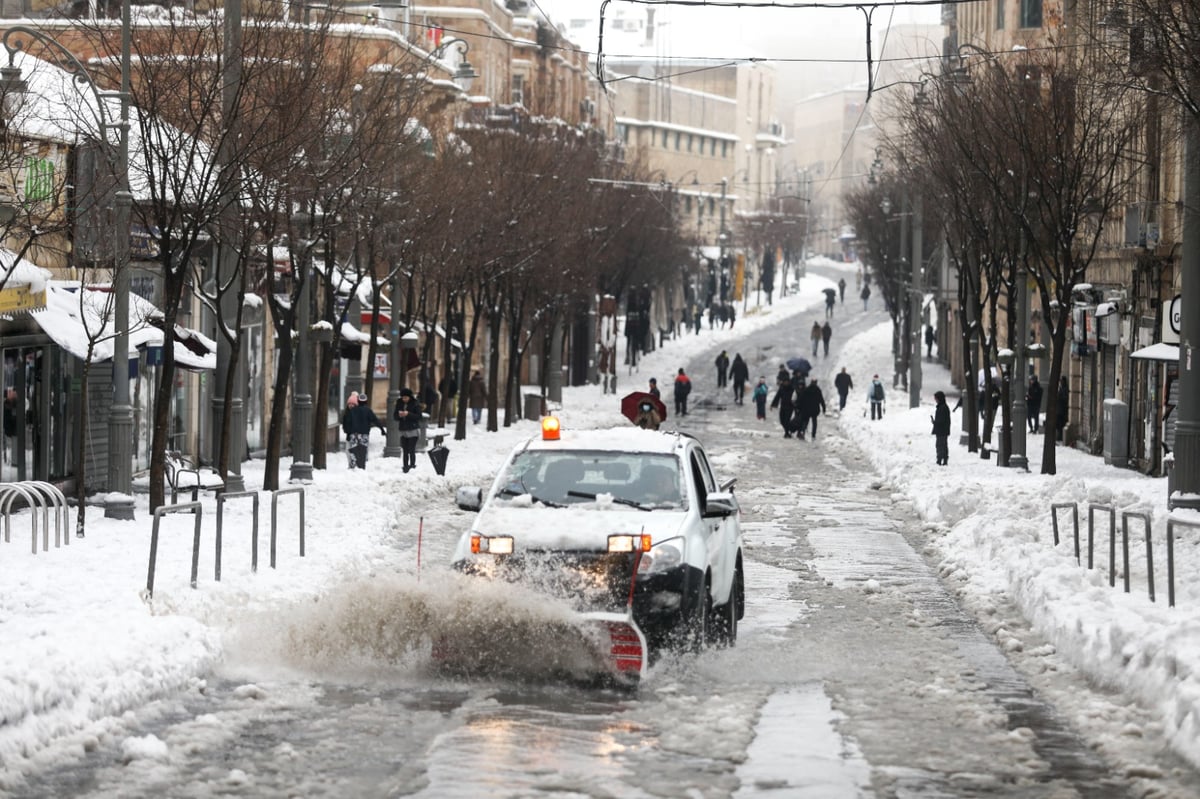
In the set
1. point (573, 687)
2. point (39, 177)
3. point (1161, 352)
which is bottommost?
point (573, 687)

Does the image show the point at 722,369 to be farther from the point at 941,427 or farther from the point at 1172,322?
the point at 1172,322

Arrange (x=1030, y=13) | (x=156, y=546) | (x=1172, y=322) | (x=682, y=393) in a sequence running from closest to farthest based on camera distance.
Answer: (x=156, y=546) → (x=1172, y=322) → (x=1030, y=13) → (x=682, y=393)

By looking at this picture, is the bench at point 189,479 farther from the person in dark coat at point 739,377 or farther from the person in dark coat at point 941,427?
the person in dark coat at point 739,377

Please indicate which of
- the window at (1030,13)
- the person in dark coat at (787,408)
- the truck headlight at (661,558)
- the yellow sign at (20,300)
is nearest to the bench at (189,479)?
the yellow sign at (20,300)

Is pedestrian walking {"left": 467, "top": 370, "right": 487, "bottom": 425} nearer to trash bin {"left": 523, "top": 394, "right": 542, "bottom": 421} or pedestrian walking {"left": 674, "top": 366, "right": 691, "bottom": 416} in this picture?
trash bin {"left": 523, "top": 394, "right": 542, "bottom": 421}

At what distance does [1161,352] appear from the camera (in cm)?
3175

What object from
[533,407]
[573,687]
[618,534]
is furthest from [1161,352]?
[533,407]

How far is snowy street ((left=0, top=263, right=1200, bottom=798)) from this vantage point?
991 cm

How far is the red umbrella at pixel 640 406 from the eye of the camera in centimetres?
3241

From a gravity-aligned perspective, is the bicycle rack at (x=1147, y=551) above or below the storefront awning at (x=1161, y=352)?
below

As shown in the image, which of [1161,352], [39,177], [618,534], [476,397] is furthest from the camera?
[476,397]

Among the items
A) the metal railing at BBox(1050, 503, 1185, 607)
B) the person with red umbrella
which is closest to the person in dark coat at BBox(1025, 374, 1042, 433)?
the person with red umbrella

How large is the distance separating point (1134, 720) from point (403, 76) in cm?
2421

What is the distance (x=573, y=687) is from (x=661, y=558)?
1006 millimetres
